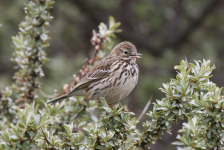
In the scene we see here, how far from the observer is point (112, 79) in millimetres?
5082

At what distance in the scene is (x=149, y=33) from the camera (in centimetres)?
905

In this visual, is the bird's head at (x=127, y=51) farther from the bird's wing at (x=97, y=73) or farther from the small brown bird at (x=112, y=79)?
Result: the bird's wing at (x=97, y=73)

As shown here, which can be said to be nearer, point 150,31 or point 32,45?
point 32,45

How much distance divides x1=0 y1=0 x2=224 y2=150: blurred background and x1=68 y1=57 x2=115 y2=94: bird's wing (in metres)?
2.37

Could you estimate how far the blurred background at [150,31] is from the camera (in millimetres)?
7867

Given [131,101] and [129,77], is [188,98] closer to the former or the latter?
[129,77]

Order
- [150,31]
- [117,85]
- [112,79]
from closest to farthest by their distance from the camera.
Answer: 1. [117,85]
2. [112,79]
3. [150,31]

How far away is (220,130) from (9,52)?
24.1 feet

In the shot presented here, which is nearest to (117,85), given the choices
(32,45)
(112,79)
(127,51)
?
(112,79)

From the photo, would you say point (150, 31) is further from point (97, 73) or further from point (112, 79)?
point (112, 79)

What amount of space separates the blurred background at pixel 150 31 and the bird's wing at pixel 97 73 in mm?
2366

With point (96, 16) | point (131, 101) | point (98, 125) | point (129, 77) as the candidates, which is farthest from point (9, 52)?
point (98, 125)

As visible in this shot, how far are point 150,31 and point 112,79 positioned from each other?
4.37 m

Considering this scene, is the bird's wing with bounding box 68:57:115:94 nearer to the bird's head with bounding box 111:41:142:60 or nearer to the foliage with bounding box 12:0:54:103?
the bird's head with bounding box 111:41:142:60
